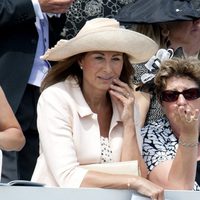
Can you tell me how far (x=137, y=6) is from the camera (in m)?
5.06

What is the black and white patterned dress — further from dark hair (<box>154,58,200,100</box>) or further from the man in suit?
the man in suit

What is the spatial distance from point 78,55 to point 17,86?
50 cm

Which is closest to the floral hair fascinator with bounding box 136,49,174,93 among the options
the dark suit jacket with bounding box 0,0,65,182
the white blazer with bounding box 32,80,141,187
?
the white blazer with bounding box 32,80,141,187

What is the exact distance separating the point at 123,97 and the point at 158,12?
2.86 feet

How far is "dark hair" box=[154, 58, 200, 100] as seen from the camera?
14.1 feet

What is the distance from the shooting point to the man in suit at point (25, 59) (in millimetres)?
4531

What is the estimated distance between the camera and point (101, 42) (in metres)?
4.15

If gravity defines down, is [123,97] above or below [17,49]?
below

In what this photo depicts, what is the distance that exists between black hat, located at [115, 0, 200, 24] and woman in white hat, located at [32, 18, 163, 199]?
19.5 inches

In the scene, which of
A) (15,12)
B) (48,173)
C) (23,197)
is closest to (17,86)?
(15,12)

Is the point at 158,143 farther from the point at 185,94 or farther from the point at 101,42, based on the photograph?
the point at 101,42

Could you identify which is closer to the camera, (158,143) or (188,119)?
(188,119)

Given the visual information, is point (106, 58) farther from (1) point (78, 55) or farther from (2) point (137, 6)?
(2) point (137, 6)

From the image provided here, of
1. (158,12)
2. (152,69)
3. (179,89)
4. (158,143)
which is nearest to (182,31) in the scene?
(158,12)
